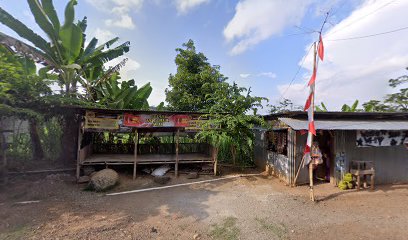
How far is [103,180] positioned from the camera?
7.85 metres

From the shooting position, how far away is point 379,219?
575 cm

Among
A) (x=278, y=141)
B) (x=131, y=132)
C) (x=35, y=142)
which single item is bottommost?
(x=35, y=142)

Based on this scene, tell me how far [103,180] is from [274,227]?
5716mm

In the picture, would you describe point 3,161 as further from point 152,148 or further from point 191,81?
point 191,81

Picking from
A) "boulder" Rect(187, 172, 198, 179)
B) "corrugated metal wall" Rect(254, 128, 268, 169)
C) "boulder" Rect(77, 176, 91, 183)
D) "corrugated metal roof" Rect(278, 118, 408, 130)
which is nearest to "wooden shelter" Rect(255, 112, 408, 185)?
"corrugated metal roof" Rect(278, 118, 408, 130)

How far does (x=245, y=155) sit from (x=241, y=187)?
3871 millimetres

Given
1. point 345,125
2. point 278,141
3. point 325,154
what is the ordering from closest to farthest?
point 345,125 < point 325,154 < point 278,141

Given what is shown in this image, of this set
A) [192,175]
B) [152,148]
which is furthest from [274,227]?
[152,148]

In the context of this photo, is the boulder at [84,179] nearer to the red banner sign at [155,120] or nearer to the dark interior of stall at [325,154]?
the red banner sign at [155,120]

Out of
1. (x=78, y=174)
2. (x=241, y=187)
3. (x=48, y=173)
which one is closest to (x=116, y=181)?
(x=78, y=174)

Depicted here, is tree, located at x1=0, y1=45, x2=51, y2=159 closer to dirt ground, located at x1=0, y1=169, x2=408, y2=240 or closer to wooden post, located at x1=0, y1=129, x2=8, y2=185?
wooden post, located at x1=0, y1=129, x2=8, y2=185

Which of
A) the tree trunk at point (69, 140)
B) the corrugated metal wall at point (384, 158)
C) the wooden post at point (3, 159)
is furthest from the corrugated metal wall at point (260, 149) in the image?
the wooden post at point (3, 159)

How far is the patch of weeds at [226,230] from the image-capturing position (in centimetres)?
488

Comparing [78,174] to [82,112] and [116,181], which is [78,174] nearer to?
[116,181]
